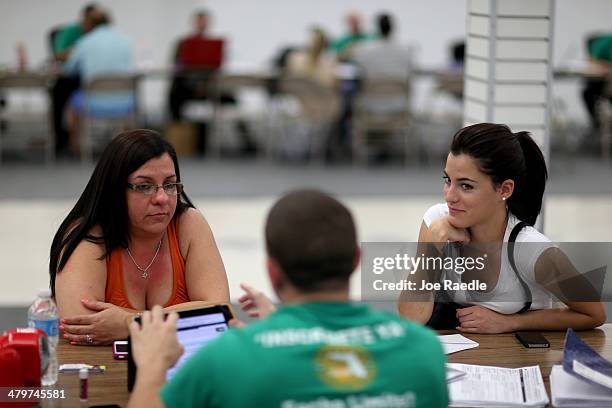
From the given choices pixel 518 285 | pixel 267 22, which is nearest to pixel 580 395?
pixel 518 285

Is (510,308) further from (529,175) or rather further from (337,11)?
(337,11)

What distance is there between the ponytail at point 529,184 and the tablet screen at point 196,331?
1200mm

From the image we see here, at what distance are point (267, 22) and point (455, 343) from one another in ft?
35.5

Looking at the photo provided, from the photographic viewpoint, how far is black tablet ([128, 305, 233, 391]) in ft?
7.57

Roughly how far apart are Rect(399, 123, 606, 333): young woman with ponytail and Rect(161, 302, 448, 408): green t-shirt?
1229 millimetres

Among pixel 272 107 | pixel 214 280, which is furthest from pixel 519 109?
pixel 272 107

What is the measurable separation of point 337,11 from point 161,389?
11.8 meters

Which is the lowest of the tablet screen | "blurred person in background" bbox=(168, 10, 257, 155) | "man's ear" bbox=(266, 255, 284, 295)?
"blurred person in background" bbox=(168, 10, 257, 155)

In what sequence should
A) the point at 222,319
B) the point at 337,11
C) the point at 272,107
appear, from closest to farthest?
the point at 222,319 → the point at 272,107 → the point at 337,11

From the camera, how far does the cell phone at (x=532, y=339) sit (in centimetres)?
288

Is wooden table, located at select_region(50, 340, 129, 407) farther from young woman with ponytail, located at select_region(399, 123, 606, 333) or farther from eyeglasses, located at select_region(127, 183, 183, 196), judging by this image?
young woman with ponytail, located at select_region(399, 123, 606, 333)

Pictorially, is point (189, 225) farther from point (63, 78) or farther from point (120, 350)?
point (63, 78)

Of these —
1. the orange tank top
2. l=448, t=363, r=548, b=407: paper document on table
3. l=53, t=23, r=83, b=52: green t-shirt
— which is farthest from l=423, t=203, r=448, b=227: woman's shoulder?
l=53, t=23, r=83, b=52: green t-shirt

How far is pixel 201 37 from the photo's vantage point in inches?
429
